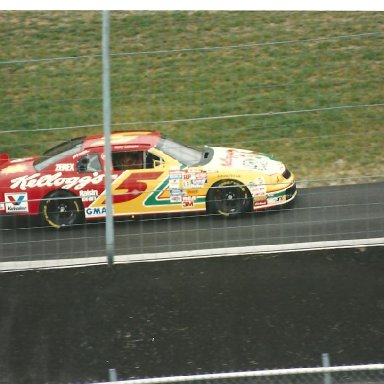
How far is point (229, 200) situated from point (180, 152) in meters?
1.23

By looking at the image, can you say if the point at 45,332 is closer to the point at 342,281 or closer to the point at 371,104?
the point at 342,281

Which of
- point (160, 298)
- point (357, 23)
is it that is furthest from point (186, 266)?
point (357, 23)

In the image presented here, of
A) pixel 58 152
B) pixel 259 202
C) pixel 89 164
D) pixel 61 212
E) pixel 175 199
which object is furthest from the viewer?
pixel 89 164

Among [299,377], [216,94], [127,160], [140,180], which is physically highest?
[216,94]

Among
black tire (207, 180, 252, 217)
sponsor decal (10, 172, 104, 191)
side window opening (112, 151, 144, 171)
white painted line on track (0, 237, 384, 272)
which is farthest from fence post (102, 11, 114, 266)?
sponsor decal (10, 172, 104, 191)

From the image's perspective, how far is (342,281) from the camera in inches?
333

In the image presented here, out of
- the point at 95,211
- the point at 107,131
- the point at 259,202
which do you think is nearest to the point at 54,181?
the point at 95,211

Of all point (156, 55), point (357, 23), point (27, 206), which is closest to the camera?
point (156, 55)

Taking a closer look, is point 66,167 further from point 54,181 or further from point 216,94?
point 216,94

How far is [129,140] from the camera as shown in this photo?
997 centimetres

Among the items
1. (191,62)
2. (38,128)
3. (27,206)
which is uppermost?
(191,62)

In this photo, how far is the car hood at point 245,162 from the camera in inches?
400

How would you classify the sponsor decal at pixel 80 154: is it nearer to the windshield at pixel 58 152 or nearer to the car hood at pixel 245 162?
the windshield at pixel 58 152

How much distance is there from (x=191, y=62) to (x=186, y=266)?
2.00 m
